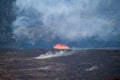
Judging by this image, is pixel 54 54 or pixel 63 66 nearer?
pixel 63 66

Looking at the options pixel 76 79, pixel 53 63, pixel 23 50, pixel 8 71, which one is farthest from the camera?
pixel 23 50

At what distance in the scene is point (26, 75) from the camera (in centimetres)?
1026

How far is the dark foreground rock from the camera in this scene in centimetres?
1023

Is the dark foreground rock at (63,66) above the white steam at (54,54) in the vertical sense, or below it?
below

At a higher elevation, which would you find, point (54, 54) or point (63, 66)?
point (54, 54)

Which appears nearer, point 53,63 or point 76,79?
point 76,79

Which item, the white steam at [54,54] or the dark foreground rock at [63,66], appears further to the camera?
the white steam at [54,54]

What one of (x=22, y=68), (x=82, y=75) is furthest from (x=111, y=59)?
(x=22, y=68)

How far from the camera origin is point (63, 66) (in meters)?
11.1

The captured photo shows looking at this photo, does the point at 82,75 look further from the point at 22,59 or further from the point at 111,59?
the point at 22,59

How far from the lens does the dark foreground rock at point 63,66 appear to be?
33.6 ft

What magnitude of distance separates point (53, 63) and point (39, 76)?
158 centimetres

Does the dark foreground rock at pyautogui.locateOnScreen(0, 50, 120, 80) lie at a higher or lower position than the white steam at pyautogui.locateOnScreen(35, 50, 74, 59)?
lower

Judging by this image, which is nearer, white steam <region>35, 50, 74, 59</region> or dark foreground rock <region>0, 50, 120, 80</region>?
dark foreground rock <region>0, 50, 120, 80</region>
